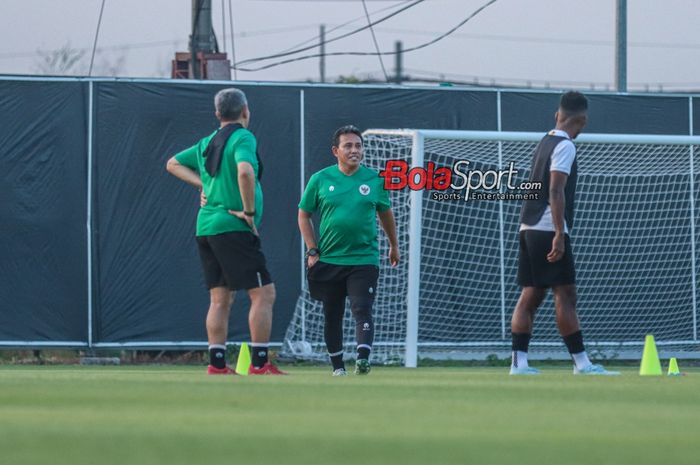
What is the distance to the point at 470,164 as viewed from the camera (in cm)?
1564

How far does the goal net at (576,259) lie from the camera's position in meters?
15.4

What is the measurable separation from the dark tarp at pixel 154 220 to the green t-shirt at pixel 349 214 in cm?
555

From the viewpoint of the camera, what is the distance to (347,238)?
991cm

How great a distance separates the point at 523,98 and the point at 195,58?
408 centimetres

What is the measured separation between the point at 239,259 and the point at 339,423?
14.2ft

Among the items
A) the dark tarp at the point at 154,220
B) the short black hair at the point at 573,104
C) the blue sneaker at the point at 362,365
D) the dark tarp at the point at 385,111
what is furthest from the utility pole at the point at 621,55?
the blue sneaker at the point at 362,365

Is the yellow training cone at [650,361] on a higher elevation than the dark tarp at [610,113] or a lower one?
lower

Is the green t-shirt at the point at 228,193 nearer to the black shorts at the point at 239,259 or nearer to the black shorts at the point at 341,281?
the black shorts at the point at 239,259

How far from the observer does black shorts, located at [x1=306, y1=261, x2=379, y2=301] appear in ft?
32.3

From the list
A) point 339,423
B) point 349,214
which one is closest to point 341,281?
point 349,214

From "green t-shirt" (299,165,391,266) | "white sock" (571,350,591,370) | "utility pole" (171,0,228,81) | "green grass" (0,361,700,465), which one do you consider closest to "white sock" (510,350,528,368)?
"white sock" (571,350,591,370)

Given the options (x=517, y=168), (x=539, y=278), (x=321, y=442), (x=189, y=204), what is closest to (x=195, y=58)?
(x=189, y=204)

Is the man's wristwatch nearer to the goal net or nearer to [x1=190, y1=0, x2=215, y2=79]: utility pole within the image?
the goal net

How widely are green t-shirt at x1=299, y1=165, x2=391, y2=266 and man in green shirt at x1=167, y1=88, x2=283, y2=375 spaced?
65 centimetres
